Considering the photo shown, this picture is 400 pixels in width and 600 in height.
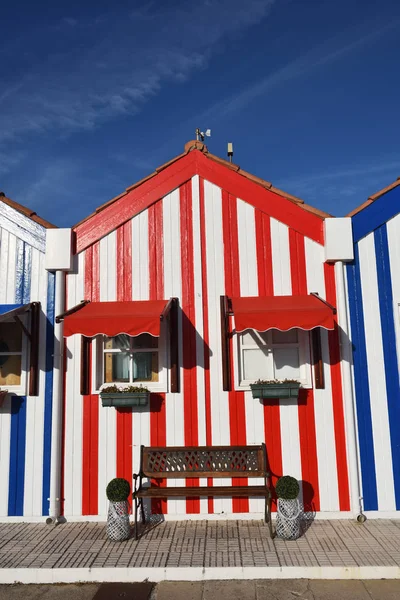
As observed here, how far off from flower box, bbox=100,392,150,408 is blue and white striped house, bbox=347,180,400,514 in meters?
3.40

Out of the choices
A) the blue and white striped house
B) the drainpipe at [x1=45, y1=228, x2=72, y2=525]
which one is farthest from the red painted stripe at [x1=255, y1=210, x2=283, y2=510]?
the drainpipe at [x1=45, y1=228, x2=72, y2=525]

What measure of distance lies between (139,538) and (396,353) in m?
4.83

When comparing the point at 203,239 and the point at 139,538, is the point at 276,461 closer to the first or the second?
the point at 139,538

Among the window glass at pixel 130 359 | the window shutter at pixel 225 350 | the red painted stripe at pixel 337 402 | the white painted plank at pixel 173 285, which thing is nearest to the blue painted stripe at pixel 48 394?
the window glass at pixel 130 359

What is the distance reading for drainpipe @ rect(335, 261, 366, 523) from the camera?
7176mm

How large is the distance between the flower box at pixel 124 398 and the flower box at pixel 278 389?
1.77 metres

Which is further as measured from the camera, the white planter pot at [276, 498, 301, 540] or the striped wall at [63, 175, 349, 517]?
the striped wall at [63, 175, 349, 517]

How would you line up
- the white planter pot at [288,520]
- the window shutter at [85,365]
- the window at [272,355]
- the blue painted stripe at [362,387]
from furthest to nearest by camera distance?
the window at [272,355], the window shutter at [85,365], the blue painted stripe at [362,387], the white planter pot at [288,520]

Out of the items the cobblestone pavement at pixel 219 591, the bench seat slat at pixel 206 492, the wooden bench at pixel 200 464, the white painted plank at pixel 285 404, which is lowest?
the cobblestone pavement at pixel 219 591

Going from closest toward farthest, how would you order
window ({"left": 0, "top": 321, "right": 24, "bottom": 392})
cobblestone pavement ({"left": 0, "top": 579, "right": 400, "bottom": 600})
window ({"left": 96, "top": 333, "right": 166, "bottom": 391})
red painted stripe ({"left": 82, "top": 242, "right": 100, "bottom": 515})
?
cobblestone pavement ({"left": 0, "top": 579, "right": 400, "bottom": 600}), red painted stripe ({"left": 82, "top": 242, "right": 100, "bottom": 515}), window ({"left": 96, "top": 333, "right": 166, "bottom": 391}), window ({"left": 0, "top": 321, "right": 24, "bottom": 392})

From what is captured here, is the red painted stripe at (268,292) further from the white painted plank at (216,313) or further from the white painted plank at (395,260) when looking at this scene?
the white painted plank at (395,260)

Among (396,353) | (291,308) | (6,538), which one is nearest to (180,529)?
(6,538)

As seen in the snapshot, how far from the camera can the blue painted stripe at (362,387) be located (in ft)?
23.8

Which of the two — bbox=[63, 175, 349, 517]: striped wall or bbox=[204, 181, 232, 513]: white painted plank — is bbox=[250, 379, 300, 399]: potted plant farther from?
bbox=[204, 181, 232, 513]: white painted plank
